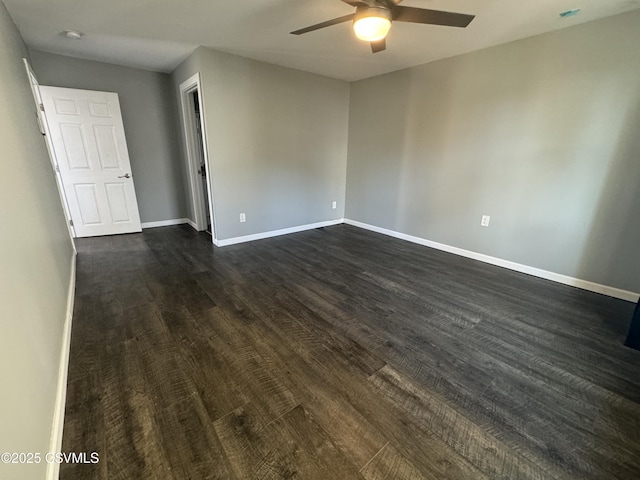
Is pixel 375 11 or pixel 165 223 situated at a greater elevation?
pixel 375 11

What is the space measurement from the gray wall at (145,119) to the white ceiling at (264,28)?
0.80 feet

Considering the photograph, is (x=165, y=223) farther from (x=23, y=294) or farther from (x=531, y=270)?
(x=531, y=270)

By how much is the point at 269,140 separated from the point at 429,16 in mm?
2536

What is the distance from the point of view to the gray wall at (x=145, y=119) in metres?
3.64

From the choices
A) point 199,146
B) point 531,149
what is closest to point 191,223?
point 199,146

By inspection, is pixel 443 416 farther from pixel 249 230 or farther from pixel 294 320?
pixel 249 230

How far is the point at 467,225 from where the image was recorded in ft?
11.4

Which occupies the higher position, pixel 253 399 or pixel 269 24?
pixel 269 24

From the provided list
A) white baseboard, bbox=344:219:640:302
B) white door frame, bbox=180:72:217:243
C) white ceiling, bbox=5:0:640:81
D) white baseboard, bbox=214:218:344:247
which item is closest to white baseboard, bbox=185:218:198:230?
white door frame, bbox=180:72:217:243

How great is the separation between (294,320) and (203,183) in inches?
126

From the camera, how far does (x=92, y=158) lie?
388cm

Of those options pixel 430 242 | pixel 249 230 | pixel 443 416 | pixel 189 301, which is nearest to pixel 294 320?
pixel 189 301

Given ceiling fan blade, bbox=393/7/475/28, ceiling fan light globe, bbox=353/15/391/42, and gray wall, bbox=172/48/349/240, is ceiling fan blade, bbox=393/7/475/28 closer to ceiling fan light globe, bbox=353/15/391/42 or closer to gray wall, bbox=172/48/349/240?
ceiling fan light globe, bbox=353/15/391/42

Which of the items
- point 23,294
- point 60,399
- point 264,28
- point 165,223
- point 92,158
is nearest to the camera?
point 23,294
